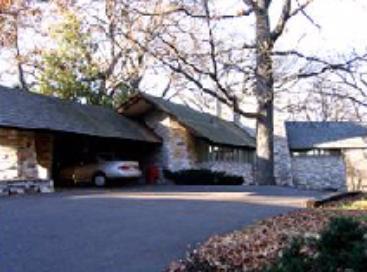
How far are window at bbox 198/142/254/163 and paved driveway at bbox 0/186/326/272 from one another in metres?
17.1

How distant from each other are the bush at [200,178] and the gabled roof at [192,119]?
83.2 inches

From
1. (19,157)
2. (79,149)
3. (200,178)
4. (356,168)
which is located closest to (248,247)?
(19,157)

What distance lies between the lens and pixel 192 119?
1411 inches

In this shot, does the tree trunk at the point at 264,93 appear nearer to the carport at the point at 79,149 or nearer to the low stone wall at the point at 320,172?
the carport at the point at 79,149

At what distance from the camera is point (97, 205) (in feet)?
53.0

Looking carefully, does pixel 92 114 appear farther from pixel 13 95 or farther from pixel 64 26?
pixel 64 26

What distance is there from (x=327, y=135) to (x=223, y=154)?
43.0 ft

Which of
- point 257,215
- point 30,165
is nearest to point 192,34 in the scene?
point 30,165

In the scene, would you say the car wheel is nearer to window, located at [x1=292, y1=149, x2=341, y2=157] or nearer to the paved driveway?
the paved driveway

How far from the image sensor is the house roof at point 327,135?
47.3 metres

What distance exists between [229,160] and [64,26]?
11862 mm

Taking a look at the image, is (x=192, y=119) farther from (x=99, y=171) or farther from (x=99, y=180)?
(x=99, y=180)

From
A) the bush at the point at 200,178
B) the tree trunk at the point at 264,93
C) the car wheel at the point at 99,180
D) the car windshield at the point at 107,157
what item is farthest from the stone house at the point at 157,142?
the tree trunk at the point at 264,93

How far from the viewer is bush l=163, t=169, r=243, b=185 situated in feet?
104
